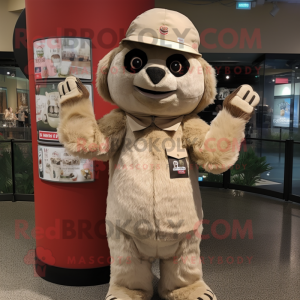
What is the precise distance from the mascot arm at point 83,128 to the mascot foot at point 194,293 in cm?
93

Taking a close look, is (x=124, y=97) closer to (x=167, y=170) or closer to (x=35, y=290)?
(x=167, y=170)

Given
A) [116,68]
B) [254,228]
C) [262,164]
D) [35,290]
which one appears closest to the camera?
[116,68]

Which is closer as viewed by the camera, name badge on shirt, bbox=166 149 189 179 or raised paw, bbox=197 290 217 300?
name badge on shirt, bbox=166 149 189 179

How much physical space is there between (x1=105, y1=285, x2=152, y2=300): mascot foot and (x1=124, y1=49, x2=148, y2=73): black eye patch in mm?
1284

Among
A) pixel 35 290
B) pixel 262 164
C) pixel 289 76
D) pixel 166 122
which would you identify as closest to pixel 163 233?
pixel 166 122

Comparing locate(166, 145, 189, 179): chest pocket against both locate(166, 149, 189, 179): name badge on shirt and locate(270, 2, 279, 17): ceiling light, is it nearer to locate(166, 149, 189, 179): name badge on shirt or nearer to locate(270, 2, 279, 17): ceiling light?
locate(166, 149, 189, 179): name badge on shirt

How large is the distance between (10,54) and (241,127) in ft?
18.9

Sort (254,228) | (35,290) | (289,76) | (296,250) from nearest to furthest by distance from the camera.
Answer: (35,290) → (296,250) → (254,228) → (289,76)

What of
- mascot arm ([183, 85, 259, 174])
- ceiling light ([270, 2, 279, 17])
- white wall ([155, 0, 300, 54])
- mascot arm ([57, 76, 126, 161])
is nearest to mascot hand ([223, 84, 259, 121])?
mascot arm ([183, 85, 259, 174])

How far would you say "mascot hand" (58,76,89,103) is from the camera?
1.85 m

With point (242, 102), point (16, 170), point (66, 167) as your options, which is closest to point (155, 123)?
point (242, 102)

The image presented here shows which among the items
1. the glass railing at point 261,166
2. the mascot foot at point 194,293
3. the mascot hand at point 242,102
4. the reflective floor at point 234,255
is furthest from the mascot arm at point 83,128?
the glass railing at point 261,166

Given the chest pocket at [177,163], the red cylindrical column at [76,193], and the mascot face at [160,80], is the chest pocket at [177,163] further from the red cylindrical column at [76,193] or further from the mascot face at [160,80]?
the red cylindrical column at [76,193]

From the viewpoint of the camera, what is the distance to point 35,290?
95.6 inches
